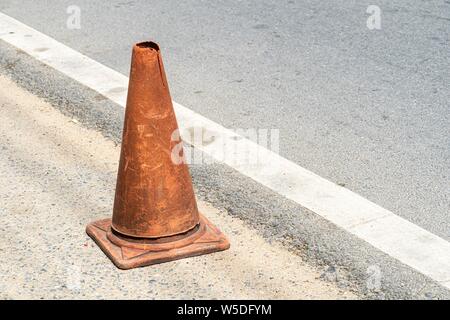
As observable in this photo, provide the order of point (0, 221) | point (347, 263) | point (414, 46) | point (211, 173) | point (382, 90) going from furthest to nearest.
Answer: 1. point (414, 46)
2. point (382, 90)
3. point (211, 173)
4. point (0, 221)
5. point (347, 263)

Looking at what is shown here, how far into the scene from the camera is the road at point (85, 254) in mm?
4078

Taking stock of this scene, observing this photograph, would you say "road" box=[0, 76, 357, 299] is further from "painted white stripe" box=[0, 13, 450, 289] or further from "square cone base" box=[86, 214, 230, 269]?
"painted white stripe" box=[0, 13, 450, 289]

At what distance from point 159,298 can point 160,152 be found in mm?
749

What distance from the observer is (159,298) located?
13.2 ft

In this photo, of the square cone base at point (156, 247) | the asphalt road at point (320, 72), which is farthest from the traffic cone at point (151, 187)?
the asphalt road at point (320, 72)

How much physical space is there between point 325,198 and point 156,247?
106cm

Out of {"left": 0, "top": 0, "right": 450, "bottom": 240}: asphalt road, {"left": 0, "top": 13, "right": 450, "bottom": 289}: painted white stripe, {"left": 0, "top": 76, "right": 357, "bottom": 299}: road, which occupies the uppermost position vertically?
{"left": 0, "top": 0, "right": 450, "bottom": 240}: asphalt road

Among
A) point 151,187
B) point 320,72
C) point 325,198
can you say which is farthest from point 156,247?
point 320,72

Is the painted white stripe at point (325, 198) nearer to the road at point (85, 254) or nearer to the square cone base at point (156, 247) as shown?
the road at point (85, 254)

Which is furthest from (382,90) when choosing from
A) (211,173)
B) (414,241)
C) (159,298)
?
(159,298)

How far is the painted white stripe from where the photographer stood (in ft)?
14.2

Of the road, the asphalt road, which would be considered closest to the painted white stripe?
the asphalt road

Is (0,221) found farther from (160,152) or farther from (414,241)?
(414,241)

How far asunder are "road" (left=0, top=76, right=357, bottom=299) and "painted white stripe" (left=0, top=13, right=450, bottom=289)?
417mm
